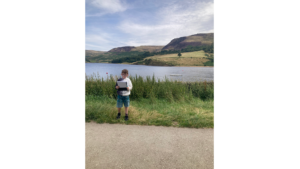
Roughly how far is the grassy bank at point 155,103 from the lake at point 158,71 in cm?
22

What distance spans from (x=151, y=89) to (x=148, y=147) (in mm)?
2770

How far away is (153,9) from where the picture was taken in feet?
8.57

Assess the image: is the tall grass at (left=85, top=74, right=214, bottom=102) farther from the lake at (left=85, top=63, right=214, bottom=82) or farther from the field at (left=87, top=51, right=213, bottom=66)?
the field at (left=87, top=51, right=213, bottom=66)

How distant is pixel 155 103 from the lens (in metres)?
3.75

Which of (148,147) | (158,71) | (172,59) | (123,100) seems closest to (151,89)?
(158,71)

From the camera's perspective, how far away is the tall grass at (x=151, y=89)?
425cm

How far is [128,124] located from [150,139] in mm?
674

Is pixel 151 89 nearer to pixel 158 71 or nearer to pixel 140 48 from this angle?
pixel 158 71

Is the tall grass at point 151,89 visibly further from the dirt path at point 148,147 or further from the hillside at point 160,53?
the dirt path at point 148,147

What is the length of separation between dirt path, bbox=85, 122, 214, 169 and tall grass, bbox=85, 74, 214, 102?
6.08ft
